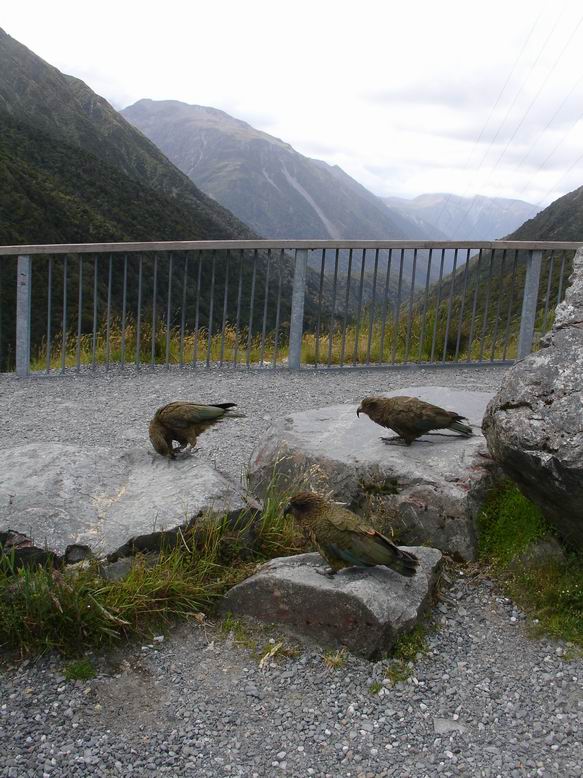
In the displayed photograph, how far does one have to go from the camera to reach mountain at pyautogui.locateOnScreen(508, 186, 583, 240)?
37406 mm

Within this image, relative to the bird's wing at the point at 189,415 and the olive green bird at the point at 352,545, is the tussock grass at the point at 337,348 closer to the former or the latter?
the bird's wing at the point at 189,415

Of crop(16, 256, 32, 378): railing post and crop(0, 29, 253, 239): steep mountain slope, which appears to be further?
crop(0, 29, 253, 239): steep mountain slope

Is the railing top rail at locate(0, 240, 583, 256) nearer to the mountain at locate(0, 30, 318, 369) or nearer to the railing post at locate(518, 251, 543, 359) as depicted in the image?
the railing post at locate(518, 251, 543, 359)

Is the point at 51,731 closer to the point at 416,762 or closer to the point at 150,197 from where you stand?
the point at 416,762

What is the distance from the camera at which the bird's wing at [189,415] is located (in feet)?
17.6

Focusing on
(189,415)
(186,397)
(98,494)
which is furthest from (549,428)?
(186,397)

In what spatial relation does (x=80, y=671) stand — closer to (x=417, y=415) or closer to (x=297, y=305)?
(x=417, y=415)

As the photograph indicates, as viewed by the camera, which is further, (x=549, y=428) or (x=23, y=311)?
(x=23, y=311)

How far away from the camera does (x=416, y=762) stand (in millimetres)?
3303

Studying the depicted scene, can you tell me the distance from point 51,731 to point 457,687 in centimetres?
195

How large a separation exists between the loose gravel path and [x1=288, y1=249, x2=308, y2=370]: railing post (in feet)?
19.0

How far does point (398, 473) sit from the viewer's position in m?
5.11

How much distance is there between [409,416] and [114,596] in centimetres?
237

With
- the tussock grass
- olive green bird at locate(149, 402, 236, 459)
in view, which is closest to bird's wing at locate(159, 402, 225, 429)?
olive green bird at locate(149, 402, 236, 459)
